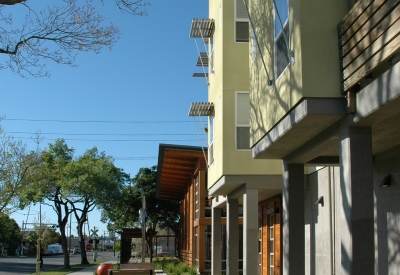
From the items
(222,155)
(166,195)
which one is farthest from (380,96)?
(166,195)

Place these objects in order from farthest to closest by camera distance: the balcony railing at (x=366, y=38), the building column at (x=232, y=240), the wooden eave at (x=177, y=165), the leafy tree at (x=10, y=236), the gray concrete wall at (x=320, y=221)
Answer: the leafy tree at (x=10, y=236), the wooden eave at (x=177, y=165), the building column at (x=232, y=240), the gray concrete wall at (x=320, y=221), the balcony railing at (x=366, y=38)

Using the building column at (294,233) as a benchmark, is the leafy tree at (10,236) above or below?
below

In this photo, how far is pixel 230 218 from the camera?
61.9ft

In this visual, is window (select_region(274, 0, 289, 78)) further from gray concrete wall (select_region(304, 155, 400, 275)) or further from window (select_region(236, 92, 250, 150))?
window (select_region(236, 92, 250, 150))

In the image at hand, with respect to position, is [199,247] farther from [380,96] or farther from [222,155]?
[380,96]

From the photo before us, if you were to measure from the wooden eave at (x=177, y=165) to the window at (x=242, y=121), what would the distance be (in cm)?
671

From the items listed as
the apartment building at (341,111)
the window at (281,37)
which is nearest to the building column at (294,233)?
the apartment building at (341,111)

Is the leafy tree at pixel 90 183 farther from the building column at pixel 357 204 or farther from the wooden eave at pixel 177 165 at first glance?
the building column at pixel 357 204

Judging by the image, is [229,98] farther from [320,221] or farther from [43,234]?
[43,234]

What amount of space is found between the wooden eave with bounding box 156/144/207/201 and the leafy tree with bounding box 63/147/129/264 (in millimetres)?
10246

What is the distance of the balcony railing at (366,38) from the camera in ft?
21.5

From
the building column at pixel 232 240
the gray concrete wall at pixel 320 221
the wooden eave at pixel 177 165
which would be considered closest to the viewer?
the gray concrete wall at pixel 320 221

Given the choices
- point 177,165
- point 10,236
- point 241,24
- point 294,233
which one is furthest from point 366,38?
point 10,236

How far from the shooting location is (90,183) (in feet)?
165
